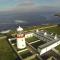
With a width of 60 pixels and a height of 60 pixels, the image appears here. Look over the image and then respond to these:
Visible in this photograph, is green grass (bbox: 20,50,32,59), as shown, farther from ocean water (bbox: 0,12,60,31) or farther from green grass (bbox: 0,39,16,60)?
ocean water (bbox: 0,12,60,31)

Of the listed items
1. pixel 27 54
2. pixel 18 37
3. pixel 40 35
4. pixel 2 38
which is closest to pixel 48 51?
pixel 27 54

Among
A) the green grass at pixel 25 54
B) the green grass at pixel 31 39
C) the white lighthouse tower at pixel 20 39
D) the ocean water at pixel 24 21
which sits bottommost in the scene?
the ocean water at pixel 24 21

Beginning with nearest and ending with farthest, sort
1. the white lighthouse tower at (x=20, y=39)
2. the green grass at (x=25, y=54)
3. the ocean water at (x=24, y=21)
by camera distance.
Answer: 1. the green grass at (x=25, y=54)
2. the white lighthouse tower at (x=20, y=39)
3. the ocean water at (x=24, y=21)

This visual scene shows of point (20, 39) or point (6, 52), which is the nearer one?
point (6, 52)

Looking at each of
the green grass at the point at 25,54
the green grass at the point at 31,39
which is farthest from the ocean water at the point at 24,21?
the green grass at the point at 25,54

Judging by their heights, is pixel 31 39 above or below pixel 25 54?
below

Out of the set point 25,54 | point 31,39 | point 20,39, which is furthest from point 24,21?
point 25,54

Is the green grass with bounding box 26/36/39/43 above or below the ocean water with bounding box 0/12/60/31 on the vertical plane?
above

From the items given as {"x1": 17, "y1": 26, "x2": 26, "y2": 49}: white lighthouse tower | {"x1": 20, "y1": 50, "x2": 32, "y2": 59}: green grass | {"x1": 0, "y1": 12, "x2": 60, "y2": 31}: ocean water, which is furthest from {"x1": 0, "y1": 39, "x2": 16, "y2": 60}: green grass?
{"x1": 0, "y1": 12, "x2": 60, "y2": 31}: ocean water

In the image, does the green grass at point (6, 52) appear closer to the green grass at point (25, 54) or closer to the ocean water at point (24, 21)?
the green grass at point (25, 54)

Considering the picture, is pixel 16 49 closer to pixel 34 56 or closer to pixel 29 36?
pixel 34 56

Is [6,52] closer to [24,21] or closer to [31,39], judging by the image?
[31,39]
